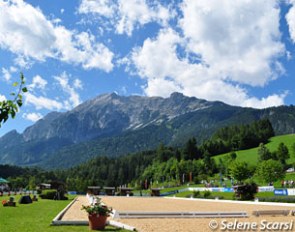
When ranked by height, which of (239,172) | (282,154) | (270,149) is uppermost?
(270,149)

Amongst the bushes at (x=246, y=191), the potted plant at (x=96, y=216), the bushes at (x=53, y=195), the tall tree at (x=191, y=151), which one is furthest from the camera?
the tall tree at (x=191, y=151)

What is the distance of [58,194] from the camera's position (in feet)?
208

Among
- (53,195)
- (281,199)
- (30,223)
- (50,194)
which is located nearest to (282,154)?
(281,199)

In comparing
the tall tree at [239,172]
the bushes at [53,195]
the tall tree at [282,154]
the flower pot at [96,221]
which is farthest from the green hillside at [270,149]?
the flower pot at [96,221]

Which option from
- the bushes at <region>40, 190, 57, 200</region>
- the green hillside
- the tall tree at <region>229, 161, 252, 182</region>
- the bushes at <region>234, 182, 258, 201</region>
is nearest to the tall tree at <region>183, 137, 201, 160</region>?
the green hillside

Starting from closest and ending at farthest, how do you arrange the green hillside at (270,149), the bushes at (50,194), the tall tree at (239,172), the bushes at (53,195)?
1. the bushes at (53,195)
2. the bushes at (50,194)
3. the tall tree at (239,172)
4. the green hillside at (270,149)

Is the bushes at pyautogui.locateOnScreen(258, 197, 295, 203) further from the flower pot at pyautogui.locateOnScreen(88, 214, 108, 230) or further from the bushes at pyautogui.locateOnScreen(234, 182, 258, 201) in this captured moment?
the flower pot at pyautogui.locateOnScreen(88, 214, 108, 230)

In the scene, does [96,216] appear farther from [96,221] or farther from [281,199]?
[281,199]

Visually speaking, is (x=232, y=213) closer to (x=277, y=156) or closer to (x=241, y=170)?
(x=241, y=170)

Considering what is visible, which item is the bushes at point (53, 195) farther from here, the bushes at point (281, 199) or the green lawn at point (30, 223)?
the green lawn at point (30, 223)

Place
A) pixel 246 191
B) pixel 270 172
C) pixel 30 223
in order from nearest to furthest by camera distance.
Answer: pixel 30 223 → pixel 246 191 → pixel 270 172

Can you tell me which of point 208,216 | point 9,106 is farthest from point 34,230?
point 9,106

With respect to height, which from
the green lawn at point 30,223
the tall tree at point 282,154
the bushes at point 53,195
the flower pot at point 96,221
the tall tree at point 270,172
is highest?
the tall tree at point 282,154

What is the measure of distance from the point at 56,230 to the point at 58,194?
48071 mm
